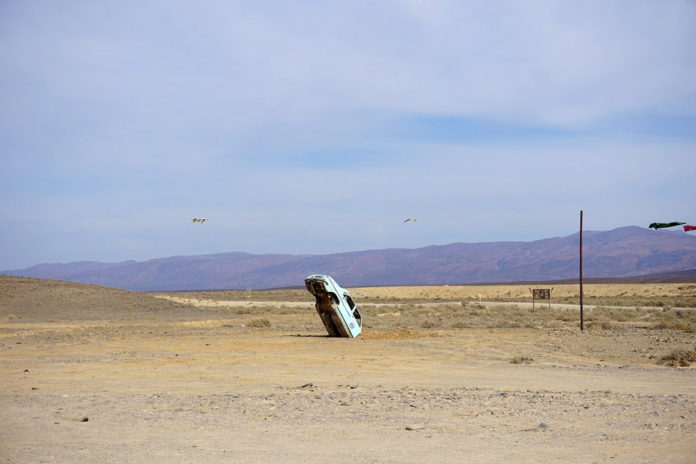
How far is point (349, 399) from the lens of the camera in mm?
12453

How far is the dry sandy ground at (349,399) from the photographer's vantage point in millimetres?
8844

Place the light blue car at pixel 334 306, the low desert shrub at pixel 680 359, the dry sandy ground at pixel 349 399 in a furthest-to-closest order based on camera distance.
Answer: the light blue car at pixel 334 306
the low desert shrub at pixel 680 359
the dry sandy ground at pixel 349 399

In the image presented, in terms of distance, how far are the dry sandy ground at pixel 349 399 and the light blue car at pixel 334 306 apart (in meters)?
0.82

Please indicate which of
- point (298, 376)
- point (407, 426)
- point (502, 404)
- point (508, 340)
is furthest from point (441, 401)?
point (508, 340)

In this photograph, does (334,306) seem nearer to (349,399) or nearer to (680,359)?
(680,359)

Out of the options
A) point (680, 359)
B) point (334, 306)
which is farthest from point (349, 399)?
point (334, 306)

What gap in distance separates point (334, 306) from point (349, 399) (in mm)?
12527

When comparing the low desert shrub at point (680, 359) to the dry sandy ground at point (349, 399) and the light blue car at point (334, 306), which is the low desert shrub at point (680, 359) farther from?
the light blue car at point (334, 306)

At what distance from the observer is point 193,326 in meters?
34.7

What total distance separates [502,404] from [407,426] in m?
2.21

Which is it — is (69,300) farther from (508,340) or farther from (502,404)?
(502,404)

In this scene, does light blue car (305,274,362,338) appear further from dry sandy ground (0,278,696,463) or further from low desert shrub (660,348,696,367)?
low desert shrub (660,348,696,367)

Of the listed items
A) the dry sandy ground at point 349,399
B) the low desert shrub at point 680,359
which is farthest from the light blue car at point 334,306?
the low desert shrub at point 680,359

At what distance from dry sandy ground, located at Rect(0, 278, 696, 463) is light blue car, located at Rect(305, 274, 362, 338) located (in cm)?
82
